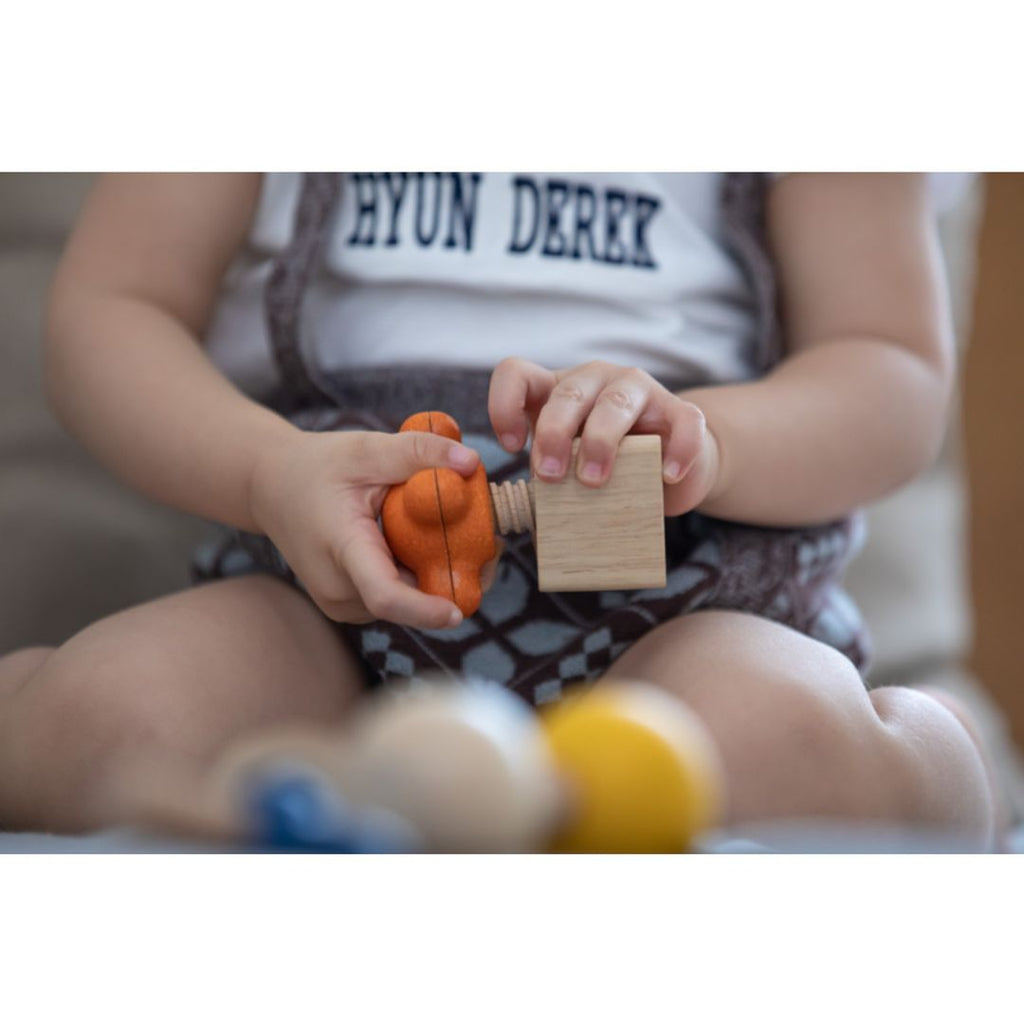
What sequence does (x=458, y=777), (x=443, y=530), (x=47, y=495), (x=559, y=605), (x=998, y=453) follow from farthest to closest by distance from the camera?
(x=998, y=453), (x=47, y=495), (x=559, y=605), (x=443, y=530), (x=458, y=777)

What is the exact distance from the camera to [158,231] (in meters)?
0.54

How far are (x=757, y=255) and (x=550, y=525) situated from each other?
255 millimetres

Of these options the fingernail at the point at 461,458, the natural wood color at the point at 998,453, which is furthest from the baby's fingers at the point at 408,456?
the natural wood color at the point at 998,453

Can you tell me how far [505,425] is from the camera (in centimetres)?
38

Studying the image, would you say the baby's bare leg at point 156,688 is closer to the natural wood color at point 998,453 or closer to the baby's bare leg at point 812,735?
the baby's bare leg at point 812,735

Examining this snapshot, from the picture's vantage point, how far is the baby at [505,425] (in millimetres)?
375

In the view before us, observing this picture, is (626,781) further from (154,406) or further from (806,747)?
(154,406)

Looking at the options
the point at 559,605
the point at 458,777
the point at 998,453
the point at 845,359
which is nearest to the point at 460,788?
the point at 458,777

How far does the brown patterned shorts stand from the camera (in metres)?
0.45

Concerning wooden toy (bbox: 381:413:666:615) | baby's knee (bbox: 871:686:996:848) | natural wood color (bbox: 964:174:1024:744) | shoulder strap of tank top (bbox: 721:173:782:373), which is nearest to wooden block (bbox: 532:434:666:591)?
wooden toy (bbox: 381:413:666:615)

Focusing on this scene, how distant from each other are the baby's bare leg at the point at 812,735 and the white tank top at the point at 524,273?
0.14 meters

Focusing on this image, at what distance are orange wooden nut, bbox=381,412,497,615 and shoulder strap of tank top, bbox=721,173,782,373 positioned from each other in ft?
0.81
